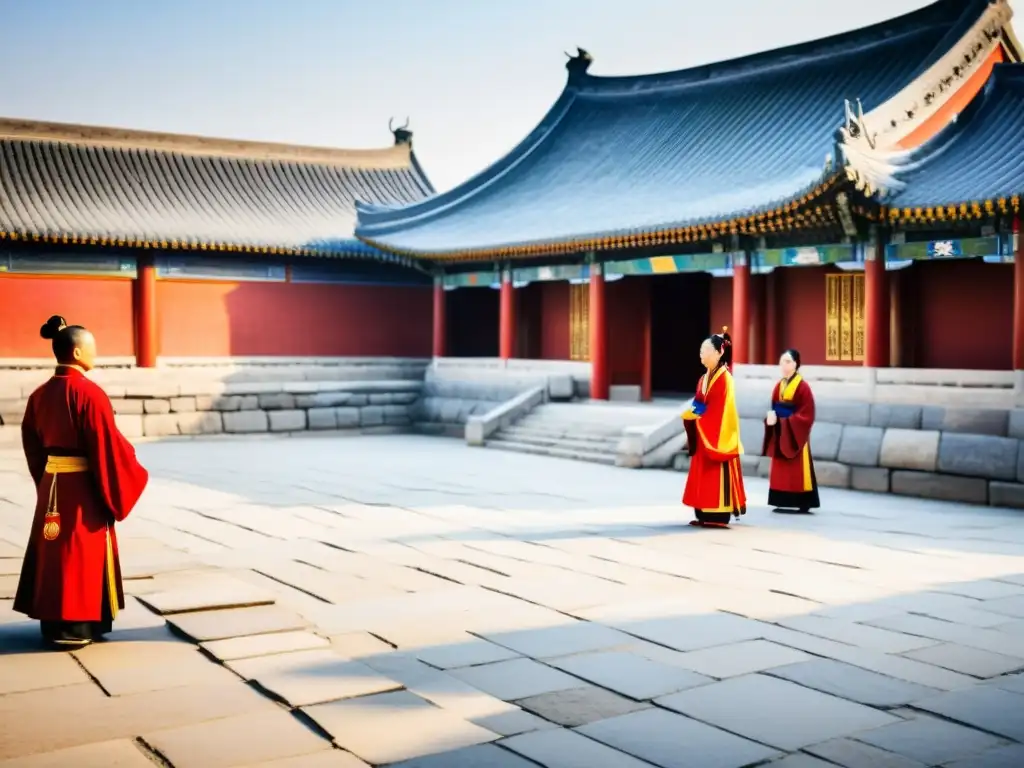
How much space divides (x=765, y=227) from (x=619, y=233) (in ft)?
8.20

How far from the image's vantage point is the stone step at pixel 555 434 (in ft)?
49.8

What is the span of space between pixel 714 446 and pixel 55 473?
207 inches

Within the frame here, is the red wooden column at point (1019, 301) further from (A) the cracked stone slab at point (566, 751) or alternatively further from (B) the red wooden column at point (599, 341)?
(A) the cracked stone slab at point (566, 751)

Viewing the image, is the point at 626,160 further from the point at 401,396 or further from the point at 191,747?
the point at 191,747

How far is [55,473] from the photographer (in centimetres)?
527

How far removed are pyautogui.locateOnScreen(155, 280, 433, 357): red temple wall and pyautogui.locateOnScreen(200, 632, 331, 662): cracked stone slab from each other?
14872 mm

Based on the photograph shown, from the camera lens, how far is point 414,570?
7.10m

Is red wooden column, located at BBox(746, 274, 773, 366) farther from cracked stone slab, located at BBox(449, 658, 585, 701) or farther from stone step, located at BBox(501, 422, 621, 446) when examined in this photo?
cracked stone slab, located at BBox(449, 658, 585, 701)

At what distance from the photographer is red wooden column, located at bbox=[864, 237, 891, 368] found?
1315 cm

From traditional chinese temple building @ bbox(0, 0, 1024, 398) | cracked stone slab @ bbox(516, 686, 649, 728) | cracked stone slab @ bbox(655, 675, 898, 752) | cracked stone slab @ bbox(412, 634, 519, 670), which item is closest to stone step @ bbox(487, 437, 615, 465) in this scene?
traditional chinese temple building @ bbox(0, 0, 1024, 398)

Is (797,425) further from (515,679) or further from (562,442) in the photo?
(562,442)

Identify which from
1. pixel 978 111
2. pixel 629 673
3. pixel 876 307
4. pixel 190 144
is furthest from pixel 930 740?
pixel 190 144

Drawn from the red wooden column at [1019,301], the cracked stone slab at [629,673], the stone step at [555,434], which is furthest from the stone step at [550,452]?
the cracked stone slab at [629,673]

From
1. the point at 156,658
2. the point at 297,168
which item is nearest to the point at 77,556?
the point at 156,658
